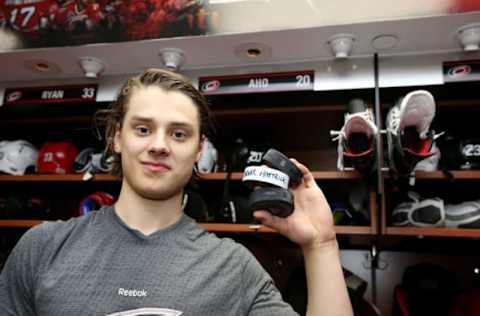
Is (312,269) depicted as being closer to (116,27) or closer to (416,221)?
(416,221)

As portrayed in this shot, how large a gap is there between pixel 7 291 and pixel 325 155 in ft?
4.53

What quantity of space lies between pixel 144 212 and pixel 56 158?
3.31ft

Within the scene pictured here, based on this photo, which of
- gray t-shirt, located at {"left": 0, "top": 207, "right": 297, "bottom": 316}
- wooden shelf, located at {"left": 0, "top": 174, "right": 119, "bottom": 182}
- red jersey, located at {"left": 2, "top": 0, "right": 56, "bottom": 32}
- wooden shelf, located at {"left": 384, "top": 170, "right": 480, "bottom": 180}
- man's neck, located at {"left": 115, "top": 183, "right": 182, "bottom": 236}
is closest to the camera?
gray t-shirt, located at {"left": 0, "top": 207, "right": 297, "bottom": 316}

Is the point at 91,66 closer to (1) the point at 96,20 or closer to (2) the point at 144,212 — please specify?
(1) the point at 96,20

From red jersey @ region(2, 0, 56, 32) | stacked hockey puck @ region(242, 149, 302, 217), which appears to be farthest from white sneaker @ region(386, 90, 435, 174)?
red jersey @ region(2, 0, 56, 32)

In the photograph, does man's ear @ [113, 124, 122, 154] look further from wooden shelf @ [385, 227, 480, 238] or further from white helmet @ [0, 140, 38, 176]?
white helmet @ [0, 140, 38, 176]

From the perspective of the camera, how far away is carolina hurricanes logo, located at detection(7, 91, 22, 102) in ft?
5.30

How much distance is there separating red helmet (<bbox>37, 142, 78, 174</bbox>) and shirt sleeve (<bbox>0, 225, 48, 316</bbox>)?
931mm

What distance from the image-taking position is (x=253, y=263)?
34.5 inches

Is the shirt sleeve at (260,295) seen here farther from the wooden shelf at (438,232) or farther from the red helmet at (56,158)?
the red helmet at (56,158)

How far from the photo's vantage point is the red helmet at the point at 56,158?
1.69 metres

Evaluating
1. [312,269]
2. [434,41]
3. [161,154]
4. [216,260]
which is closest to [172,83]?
[161,154]

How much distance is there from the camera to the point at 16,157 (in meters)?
1.71

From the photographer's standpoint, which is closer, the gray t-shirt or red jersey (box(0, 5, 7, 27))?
the gray t-shirt
